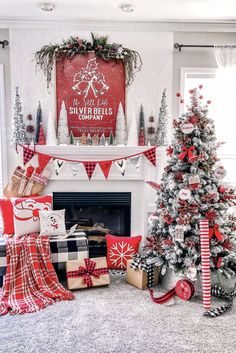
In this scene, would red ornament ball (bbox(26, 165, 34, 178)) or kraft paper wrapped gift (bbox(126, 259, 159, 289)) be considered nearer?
kraft paper wrapped gift (bbox(126, 259, 159, 289))

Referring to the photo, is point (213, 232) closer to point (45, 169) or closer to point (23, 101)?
point (45, 169)

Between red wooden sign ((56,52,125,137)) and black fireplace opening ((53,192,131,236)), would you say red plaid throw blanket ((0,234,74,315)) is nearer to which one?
black fireplace opening ((53,192,131,236))

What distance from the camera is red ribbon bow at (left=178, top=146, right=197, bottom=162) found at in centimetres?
299

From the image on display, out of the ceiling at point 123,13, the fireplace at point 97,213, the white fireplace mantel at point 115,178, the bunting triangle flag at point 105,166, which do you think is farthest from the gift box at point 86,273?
the ceiling at point 123,13

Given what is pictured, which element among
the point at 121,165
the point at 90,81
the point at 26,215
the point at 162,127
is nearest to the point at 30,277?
the point at 26,215

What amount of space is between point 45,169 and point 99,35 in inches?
67.1

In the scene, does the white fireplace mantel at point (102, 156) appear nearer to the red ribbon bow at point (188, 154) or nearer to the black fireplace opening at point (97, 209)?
the black fireplace opening at point (97, 209)

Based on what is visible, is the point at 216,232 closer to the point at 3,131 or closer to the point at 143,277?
the point at 143,277

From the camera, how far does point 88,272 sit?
129 inches

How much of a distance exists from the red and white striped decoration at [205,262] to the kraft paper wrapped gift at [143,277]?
58 cm

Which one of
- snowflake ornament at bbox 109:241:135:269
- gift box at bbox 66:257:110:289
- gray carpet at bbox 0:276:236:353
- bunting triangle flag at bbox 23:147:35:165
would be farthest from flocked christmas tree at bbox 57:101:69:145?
gray carpet at bbox 0:276:236:353

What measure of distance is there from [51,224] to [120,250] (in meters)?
0.84

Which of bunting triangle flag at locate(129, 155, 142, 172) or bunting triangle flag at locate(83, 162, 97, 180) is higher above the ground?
bunting triangle flag at locate(129, 155, 142, 172)

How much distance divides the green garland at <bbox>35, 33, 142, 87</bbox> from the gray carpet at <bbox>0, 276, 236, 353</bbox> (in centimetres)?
257
